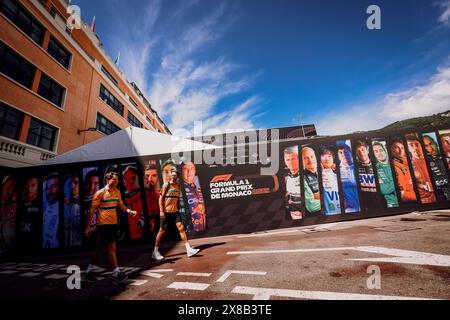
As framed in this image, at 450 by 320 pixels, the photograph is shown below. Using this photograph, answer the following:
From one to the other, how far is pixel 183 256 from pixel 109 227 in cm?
175

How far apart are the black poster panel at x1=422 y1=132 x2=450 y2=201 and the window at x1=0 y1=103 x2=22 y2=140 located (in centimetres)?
1874

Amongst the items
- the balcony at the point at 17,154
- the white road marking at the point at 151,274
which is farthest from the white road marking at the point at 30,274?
the balcony at the point at 17,154

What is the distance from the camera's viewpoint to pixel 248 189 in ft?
21.6

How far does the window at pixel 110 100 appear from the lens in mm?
20156

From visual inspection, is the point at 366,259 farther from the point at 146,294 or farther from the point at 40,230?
the point at 40,230

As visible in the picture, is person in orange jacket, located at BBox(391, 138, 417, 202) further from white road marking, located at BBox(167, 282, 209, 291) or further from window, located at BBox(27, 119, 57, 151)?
window, located at BBox(27, 119, 57, 151)

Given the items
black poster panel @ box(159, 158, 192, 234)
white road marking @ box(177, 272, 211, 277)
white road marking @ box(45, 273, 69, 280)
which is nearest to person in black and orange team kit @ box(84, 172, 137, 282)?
white road marking @ box(45, 273, 69, 280)

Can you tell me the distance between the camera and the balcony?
390 inches

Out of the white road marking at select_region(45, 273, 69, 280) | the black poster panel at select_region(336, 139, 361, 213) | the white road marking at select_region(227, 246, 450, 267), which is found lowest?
the white road marking at select_region(45, 273, 69, 280)

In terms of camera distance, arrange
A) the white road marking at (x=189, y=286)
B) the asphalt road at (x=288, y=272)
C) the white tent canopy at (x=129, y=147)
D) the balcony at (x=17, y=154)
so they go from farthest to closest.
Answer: the balcony at (x=17, y=154), the white tent canopy at (x=129, y=147), the white road marking at (x=189, y=286), the asphalt road at (x=288, y=272)

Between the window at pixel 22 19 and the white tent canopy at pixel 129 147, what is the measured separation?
10.8m

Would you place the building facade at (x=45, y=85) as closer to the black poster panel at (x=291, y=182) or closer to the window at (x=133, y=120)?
the window at (x=133, y=120)

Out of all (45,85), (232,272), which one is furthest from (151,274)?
(45,85)

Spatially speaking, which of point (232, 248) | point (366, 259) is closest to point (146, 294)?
point (232, 248)
